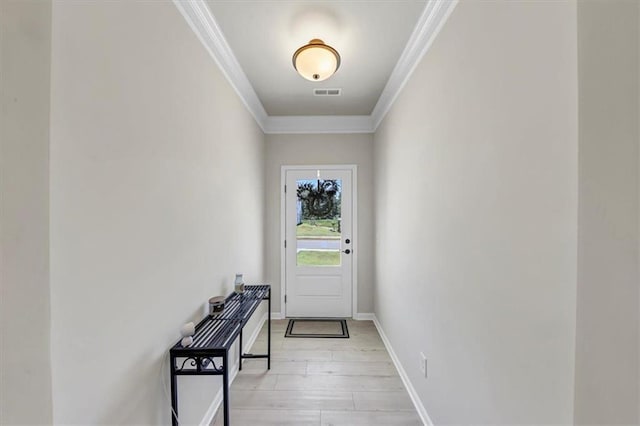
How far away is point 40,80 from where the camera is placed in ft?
1.88

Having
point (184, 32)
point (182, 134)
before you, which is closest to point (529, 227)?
point (182, 134)

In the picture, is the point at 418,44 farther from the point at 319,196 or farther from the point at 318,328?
the point at 318,328

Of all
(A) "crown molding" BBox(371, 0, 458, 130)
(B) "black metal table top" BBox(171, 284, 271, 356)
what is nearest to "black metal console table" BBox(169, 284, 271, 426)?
(B) "black metal table top" BBox(171, 284, 271, 356)

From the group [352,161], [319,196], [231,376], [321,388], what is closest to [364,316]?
[321,388]

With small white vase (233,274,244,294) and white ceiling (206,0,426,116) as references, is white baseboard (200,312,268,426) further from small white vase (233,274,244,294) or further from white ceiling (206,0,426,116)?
white ceiling (206,0,426,116)

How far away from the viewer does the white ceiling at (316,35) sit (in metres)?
1.66

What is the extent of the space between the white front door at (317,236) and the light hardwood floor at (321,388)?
0.79m

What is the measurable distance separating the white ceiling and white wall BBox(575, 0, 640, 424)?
56.6 inches

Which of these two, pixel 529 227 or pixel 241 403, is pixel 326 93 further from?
pixel 241 403

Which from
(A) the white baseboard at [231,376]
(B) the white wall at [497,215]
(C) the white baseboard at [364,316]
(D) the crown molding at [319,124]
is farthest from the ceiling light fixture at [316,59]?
(C) the white baseboard at [364,316]

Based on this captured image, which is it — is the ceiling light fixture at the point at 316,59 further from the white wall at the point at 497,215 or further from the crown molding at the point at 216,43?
the white wall at the point at 497,215

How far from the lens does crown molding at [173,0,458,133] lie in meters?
1.59

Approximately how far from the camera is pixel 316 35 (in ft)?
6.26

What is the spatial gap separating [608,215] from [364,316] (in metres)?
3.44
